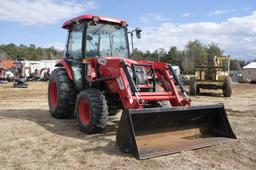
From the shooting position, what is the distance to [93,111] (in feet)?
21.7

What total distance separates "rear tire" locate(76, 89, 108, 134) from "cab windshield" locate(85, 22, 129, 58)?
1.36 m

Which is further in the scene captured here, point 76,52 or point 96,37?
point 76,52

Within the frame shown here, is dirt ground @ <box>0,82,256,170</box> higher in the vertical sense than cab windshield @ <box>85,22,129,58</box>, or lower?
lower

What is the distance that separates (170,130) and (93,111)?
1468 mm

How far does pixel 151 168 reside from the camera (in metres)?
4.93

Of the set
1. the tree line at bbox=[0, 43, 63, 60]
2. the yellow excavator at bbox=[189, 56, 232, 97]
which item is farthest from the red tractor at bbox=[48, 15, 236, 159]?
the tree line at bbox=[0, 43, 63, 60]

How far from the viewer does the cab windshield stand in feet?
26.3

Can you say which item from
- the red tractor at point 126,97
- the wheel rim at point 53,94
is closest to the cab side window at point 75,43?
the red tractor at point 126,97

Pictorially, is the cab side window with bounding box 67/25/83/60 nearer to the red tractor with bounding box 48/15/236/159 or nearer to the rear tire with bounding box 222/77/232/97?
the red tractor with bounding box 48/15/236/159

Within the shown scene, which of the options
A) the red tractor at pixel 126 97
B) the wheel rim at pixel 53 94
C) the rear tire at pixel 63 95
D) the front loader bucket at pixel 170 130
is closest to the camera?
the front loader bucket at pixel 170 130

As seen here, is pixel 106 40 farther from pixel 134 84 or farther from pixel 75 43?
pixel 134 84

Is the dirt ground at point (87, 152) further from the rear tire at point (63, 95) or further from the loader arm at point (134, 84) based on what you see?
the loader arm at point (134, 84)

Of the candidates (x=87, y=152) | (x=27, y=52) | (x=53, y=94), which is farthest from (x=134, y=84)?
(x=27, y=52)

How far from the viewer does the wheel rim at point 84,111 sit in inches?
281
